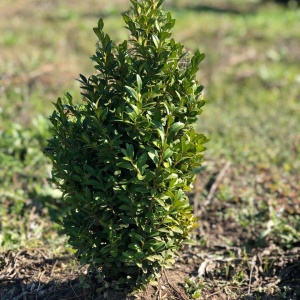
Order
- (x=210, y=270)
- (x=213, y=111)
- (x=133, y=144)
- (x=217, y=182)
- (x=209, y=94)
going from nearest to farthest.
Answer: (x=133, y=144) < (x=210, y=270) < (x=217, y=182) < (x=213, y=111) < (x=209, y=94)

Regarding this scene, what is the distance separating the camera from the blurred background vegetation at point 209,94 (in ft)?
16.1

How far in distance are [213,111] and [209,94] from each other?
64 cm

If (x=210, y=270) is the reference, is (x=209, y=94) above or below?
above

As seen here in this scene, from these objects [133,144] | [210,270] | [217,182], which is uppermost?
[217,182]

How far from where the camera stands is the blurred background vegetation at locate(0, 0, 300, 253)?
4.90 metres

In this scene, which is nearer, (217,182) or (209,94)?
(217,182)

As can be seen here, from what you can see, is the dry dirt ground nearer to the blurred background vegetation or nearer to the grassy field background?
the grassy field background

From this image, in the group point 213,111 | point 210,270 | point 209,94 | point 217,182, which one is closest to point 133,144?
point 210,270

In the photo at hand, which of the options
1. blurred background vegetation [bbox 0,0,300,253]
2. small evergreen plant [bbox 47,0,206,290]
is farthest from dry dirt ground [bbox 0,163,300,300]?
small evergreen plant [bbox 47,0,206,290]

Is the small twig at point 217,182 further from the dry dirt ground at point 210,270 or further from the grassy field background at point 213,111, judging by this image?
the dry dirt ground at point 210,270

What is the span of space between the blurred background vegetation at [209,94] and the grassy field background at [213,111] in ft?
0.05

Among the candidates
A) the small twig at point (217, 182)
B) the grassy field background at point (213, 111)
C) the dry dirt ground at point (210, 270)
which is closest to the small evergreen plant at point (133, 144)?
the dry dirt ground at point (210, 270)

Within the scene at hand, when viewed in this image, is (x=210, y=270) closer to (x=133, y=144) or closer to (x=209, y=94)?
(x=133, y=144)

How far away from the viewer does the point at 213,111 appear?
754cm
